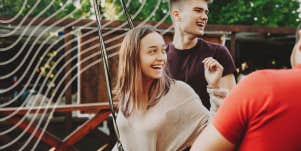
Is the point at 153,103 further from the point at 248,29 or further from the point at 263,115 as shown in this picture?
the point at 248,29

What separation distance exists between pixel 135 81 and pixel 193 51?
1.81 ft

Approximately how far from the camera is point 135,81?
161cm

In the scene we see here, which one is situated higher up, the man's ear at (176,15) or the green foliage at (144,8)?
the man's ear at (176,15)

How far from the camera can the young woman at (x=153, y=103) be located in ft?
4.95

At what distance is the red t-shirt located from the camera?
887 mm

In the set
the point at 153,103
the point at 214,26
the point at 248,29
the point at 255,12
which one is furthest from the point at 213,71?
the point at 255,12

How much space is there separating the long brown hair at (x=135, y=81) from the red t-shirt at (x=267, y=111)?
65cm

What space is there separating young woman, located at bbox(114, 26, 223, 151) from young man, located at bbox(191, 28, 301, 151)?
1.90 feet

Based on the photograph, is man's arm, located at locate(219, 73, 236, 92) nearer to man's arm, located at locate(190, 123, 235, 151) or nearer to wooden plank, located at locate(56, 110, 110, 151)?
man's arm, located at locate(190, 123, 235, 151)

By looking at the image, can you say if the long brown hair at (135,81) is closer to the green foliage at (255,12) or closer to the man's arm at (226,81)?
the man's arm at (226,81)

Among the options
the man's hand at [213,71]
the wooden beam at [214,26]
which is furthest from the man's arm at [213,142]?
the wooden beam at [214,26]

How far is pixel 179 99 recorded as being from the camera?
156cm

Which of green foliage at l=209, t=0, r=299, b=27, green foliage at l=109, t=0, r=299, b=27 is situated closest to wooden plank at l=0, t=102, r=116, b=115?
green foliage at l=109, t=0, r=299, b=27

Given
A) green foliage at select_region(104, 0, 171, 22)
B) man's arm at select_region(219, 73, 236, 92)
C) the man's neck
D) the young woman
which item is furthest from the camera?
green foliage at select_region(104, 0, 171, 22)
